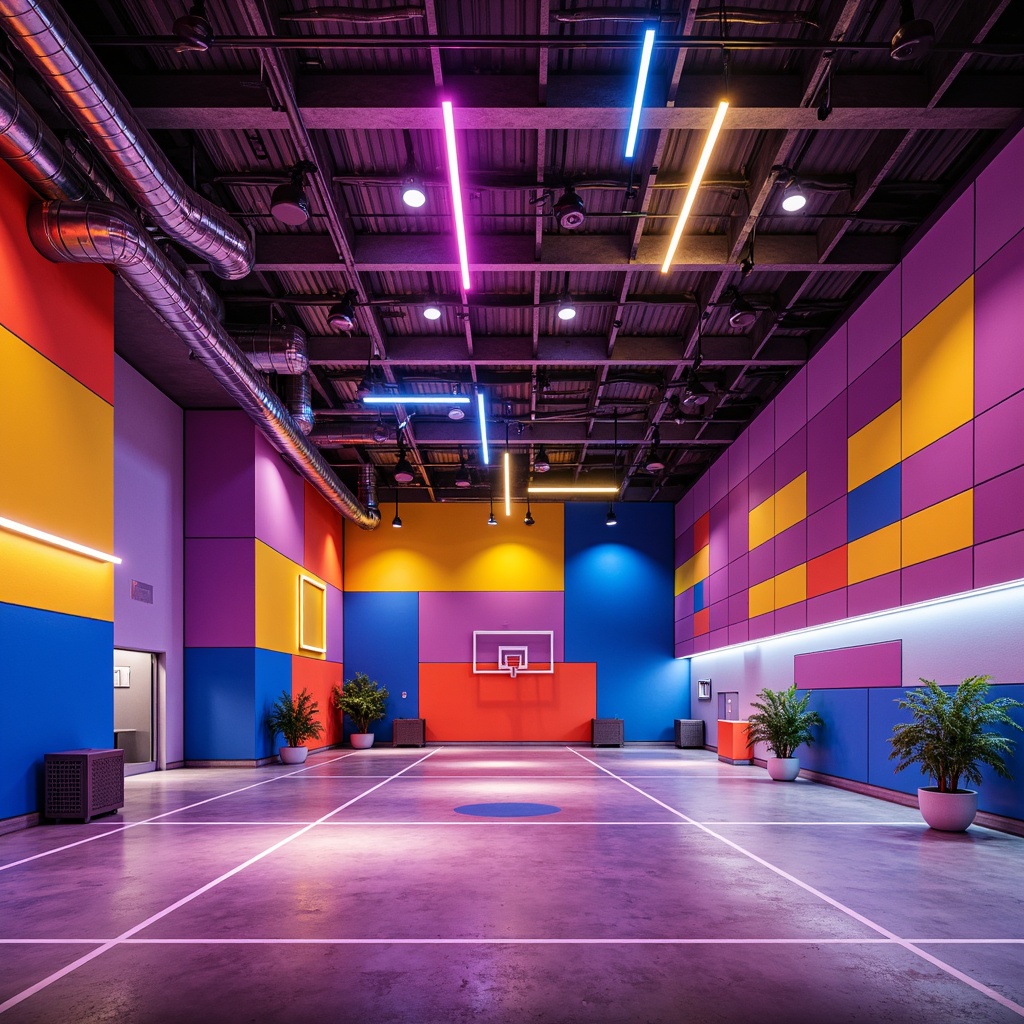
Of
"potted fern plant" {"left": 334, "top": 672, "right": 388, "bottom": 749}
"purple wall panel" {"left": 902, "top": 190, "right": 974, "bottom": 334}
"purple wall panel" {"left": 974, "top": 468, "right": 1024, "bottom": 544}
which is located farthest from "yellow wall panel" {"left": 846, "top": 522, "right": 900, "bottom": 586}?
"potted fern plant" {"left": 334, "top": 672, "right": 388, "bottom": 749}

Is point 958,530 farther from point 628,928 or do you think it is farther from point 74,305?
point 74,305

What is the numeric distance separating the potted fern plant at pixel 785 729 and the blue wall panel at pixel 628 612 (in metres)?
8.82

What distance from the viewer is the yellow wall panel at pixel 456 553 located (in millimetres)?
21109

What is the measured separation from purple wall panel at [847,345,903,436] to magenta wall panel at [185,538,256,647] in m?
9.24

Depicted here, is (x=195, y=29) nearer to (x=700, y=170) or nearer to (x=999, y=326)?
(x=700, y=170)

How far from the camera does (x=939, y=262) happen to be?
826 centimetres

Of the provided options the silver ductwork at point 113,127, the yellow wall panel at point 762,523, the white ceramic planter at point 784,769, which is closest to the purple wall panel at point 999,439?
the white ceramic planter at point 784,769

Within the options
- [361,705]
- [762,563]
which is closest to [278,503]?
[361,705]

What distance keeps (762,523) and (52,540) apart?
10368 mm

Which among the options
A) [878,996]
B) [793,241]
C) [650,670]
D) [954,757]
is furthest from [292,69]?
[650,670]

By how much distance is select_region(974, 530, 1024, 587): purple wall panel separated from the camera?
6703 mm

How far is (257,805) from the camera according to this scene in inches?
358

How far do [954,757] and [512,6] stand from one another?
696 centimetres

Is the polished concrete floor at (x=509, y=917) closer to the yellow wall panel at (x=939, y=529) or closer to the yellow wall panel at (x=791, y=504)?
the yellow wall panel at (x=939, y=529)
